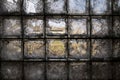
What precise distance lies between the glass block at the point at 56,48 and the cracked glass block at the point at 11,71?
27 centimetres

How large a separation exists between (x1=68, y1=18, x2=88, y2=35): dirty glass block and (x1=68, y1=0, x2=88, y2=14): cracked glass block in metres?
0.06

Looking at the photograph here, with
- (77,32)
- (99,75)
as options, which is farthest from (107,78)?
(77,32)

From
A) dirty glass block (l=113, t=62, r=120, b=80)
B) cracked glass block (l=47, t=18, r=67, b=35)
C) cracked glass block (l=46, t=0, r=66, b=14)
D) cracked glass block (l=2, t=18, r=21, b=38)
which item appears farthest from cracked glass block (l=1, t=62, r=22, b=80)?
dirty glass block (l=113, t=62, r=120, b=80)

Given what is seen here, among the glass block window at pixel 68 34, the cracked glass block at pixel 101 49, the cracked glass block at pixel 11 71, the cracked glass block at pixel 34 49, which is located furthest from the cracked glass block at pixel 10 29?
the cracked glass block at pixel 101 49

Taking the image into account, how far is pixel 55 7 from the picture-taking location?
251cm

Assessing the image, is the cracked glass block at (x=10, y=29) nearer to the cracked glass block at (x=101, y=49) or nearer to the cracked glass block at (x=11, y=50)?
the cracked glass block at (x=11, y=50)

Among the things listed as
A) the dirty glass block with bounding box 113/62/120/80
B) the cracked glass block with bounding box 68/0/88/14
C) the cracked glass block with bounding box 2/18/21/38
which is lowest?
the dirty glass block with bounding box 113/62/120/80

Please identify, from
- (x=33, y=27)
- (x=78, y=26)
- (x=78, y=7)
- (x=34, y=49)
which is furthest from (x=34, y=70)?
(x=78, y=7)

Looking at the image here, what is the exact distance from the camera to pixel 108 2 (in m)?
2.51

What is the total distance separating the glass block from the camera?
2510mm

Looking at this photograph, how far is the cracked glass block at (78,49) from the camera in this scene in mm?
2512

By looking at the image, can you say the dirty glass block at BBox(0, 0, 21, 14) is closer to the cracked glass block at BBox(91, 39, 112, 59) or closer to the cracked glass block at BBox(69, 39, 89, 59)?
the cracked glass block at BBox(69, 39, 89, 59)

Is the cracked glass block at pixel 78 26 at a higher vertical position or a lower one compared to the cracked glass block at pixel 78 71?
higher

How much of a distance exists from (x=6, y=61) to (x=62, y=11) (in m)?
0.60
